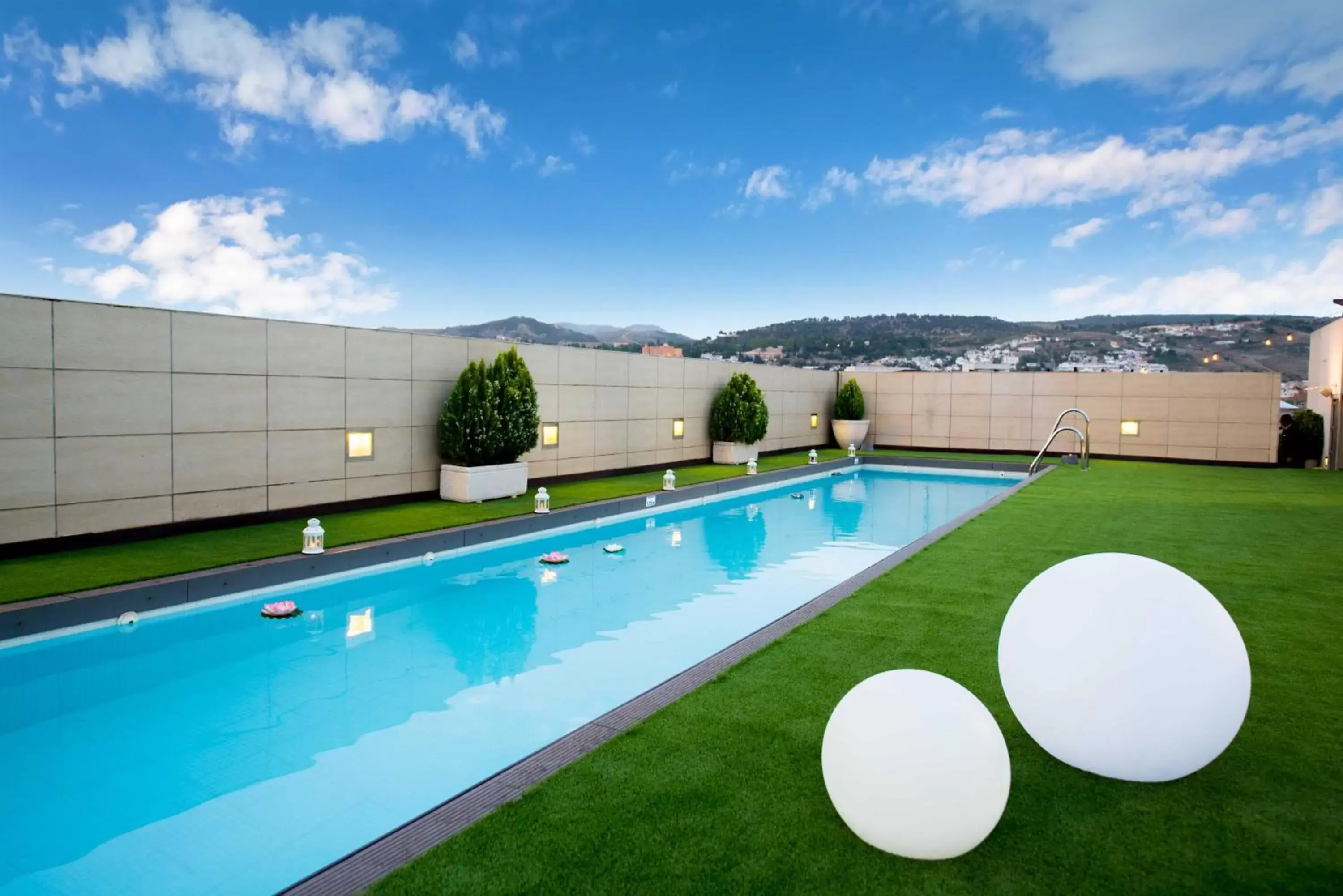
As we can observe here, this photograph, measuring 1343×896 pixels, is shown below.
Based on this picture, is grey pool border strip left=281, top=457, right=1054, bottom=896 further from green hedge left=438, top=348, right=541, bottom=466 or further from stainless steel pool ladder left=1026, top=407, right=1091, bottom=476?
stainless steel pool ladder left=1026, top=407, right=1091, bottom=476

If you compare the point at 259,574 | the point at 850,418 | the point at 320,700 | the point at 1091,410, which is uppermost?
the point at 1091,410

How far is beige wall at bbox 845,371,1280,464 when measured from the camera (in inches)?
887

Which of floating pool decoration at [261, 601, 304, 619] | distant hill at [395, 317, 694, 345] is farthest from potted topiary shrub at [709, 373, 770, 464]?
floating pool decoration at [261, 601, 304, 619]

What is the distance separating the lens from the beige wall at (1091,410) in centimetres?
2253

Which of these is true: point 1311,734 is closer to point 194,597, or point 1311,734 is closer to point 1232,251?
point 194,597

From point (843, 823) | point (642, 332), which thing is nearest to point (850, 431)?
point (642, 332)

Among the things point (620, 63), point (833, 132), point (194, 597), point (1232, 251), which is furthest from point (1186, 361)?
point (194, 597)

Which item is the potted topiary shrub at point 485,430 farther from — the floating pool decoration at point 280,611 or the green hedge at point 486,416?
the floating pool decoration at point 280,611

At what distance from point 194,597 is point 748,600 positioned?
19.1ft

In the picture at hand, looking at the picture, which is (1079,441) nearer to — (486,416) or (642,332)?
(486,416)

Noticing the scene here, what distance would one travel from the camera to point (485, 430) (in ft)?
42.4

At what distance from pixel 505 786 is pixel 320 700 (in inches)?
112

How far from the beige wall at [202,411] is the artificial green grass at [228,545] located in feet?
1.68

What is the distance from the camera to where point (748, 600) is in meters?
8.45
